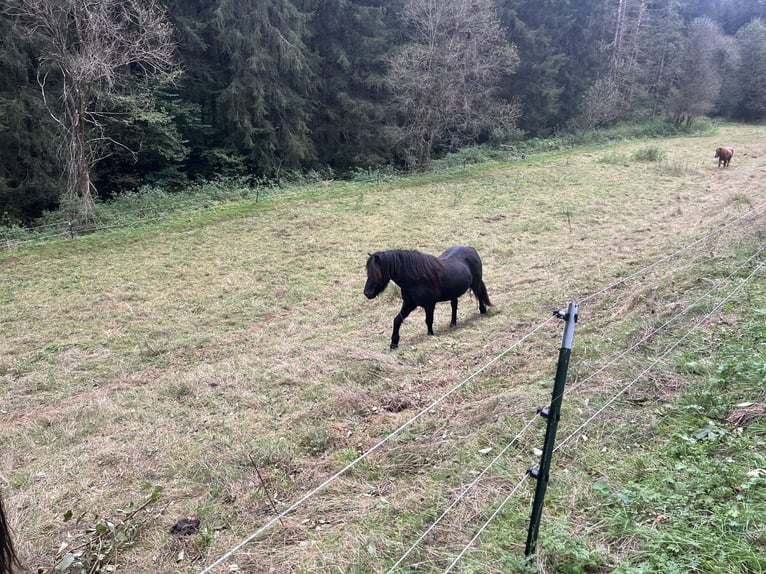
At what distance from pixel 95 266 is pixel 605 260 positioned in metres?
12.5

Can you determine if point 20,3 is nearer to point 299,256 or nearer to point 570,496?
point 299,256

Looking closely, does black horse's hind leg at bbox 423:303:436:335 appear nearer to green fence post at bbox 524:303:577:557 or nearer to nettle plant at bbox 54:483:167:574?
nettle plant at bbox 54:483:167:574

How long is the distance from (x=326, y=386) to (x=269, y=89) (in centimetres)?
2209

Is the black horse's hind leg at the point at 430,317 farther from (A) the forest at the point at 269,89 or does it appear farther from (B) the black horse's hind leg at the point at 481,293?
(A) the forest at the point at 269,89

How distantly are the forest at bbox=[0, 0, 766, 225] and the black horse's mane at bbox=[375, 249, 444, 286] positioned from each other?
41.5ft

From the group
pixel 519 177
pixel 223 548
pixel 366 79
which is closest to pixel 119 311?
pixel 223 548

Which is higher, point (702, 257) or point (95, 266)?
point (702, 257)

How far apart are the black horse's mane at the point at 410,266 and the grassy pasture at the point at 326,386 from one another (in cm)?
91

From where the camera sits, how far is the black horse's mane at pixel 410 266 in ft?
22.4

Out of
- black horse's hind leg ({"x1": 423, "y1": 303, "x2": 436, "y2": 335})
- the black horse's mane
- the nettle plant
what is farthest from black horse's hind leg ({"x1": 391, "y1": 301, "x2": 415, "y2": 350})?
the nettle plant

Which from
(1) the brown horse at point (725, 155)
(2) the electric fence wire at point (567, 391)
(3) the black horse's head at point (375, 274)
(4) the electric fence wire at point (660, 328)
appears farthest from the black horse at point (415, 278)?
(1) the brown horse at point (725, 155)

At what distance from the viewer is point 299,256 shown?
41.8ft

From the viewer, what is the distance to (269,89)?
23.8 metres

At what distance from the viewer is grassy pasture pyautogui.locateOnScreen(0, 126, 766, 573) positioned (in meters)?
3.00
